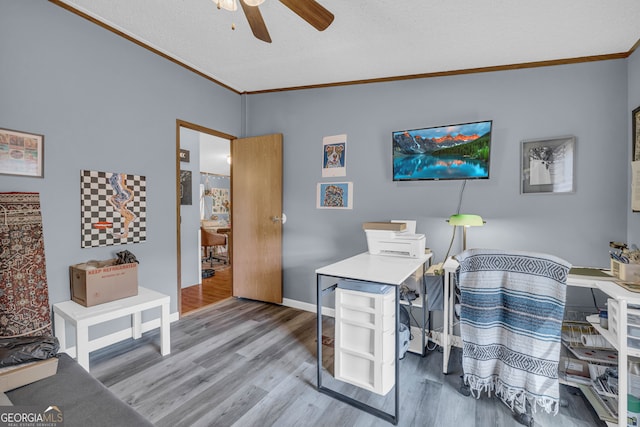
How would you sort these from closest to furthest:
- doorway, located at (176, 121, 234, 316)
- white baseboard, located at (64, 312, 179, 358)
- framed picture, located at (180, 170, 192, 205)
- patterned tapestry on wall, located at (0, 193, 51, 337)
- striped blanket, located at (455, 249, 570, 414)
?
striped blanket, located at (455, 249, 570, 414), patterned tapestry on wall, located at (0, 193, 51, 337), white baseboard, located at (64, 312, 179, 358), doorway, located at (176, 121, 234, 316), framed picture, located at (180, 170, 192, 205)

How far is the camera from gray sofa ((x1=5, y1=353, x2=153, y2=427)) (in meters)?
1.09

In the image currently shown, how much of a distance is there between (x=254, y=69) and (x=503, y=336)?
10.1ft

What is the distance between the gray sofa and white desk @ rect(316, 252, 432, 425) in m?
1.08

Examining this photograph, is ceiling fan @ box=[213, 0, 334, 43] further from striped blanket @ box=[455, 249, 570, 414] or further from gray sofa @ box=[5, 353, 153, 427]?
gray sofa @ box=[5, 353, 153, 427]

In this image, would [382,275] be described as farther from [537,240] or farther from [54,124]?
[54,124]

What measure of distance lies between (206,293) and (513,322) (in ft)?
11.5

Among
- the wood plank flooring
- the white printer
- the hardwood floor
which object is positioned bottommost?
the wood plank flooring

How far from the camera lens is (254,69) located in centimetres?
304

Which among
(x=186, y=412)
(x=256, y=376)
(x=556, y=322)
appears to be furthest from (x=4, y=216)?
(x=556, y=322)

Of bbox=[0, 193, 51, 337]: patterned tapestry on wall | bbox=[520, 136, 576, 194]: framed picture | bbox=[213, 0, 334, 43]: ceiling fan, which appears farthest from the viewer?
bbox=[520, 136, 576, 194]: framed picture

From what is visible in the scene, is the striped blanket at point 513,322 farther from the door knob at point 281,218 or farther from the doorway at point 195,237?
the doorway at point 195,237

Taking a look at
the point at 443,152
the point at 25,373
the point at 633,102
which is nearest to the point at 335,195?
the point at 443,152

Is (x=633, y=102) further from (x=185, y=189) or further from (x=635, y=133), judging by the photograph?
(x=185, y=189)

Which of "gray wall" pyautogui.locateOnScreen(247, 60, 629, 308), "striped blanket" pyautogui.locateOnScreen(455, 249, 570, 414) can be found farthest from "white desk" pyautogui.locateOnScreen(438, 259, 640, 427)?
"gray wall" pyautogui.locateOnScreen(247, 60, 629, 308)
